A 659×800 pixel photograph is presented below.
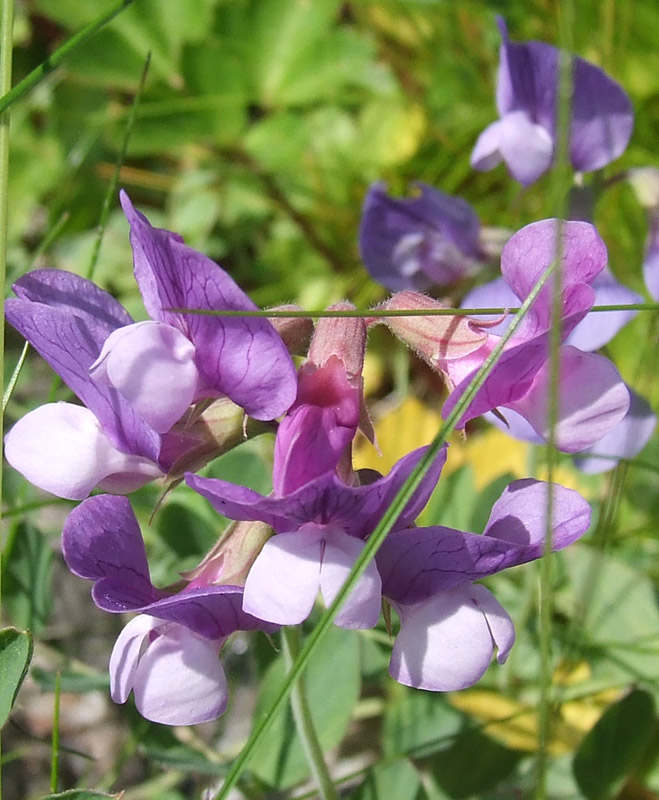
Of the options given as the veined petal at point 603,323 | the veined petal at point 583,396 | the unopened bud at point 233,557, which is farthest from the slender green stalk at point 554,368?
the veined petal at point 603,323

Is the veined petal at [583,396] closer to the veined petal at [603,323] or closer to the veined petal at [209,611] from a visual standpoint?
the veined petal at [209,611]

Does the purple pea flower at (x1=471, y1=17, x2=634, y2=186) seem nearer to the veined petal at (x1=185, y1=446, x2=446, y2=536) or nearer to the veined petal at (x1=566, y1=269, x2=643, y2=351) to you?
the veined petal at (x1=566, y1=269, x2=643, y2=351)

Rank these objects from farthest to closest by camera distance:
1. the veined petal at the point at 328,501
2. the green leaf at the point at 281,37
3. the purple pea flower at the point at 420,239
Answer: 1. the green leaf at the point at 281,37
2. the purple pea flower at the point at 420,239
3. the veined petal at the point at 328,501

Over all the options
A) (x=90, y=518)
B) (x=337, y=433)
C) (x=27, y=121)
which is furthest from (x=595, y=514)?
(x=27, y=121)

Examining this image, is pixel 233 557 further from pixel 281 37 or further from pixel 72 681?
pixel 281 37

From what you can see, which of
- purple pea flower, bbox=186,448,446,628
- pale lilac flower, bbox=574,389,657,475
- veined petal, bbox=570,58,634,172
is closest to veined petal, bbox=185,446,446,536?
purple pea flower, bbox=186,448,446,628

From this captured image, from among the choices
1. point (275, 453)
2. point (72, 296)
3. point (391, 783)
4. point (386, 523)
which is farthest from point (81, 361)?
point (391, 783)
